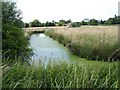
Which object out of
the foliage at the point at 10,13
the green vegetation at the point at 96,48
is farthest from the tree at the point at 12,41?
the green vegetation at the point at 96,48

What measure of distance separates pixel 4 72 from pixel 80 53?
6.43 meters

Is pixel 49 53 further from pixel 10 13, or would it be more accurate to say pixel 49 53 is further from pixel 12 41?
pixel 12 41

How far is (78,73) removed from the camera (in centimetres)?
375

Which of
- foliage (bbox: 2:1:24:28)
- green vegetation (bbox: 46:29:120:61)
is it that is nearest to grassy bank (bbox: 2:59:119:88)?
foliage (bbox: 2:1:24:28)

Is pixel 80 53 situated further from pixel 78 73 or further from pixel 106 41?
pixel 78 73

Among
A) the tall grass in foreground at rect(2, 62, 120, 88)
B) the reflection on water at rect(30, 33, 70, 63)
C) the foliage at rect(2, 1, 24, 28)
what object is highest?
the foliage at rect(2, 1, 24, 28)

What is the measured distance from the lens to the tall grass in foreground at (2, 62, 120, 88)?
3.43 metres

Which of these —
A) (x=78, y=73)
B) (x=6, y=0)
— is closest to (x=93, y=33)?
Result: (x=6, y=0)

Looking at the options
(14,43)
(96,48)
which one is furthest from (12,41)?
(96,48)

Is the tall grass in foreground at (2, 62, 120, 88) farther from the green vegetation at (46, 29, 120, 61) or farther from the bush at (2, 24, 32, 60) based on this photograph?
the green vegetation at (46, 29, 120, 61)

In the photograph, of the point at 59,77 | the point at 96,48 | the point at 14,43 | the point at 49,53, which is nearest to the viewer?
the point at 59,77

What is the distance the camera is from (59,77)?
3.68 m

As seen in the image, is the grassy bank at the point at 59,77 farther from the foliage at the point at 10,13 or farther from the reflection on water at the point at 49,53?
the foliage at the point at 10,13

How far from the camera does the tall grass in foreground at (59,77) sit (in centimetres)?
343
